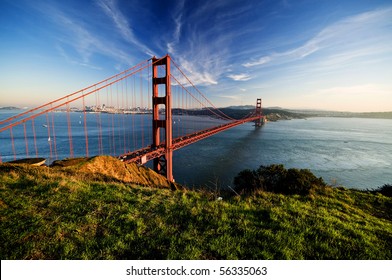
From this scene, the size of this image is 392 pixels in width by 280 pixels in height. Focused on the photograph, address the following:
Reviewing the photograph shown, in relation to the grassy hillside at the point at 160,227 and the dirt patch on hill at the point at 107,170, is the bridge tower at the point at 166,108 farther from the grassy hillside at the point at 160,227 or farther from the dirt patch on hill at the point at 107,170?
the grassy hillside at the point at 160,227

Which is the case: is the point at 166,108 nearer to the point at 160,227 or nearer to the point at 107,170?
the point at 107,170

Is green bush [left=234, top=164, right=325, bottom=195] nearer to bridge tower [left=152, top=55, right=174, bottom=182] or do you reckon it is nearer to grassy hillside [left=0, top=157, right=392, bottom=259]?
grassy hillside [left=0, top=157, right=392, bottom=259]

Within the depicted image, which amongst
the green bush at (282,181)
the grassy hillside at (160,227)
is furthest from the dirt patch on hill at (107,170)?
the green bush at (282,181)

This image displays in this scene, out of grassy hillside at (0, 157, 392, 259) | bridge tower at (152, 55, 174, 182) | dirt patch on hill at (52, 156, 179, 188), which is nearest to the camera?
grassy hillside at (0, 157, 392, 259)

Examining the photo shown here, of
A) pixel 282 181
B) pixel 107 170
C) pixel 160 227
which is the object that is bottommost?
pixel 282 181

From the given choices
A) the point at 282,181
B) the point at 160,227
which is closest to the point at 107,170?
the point at 160,227

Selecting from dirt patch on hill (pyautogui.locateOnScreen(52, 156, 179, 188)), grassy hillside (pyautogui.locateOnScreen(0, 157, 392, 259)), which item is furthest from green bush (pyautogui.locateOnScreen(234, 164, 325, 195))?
dirt patch on hill (pyautogui.locateOnScreen(52, 156, 179, 188))
